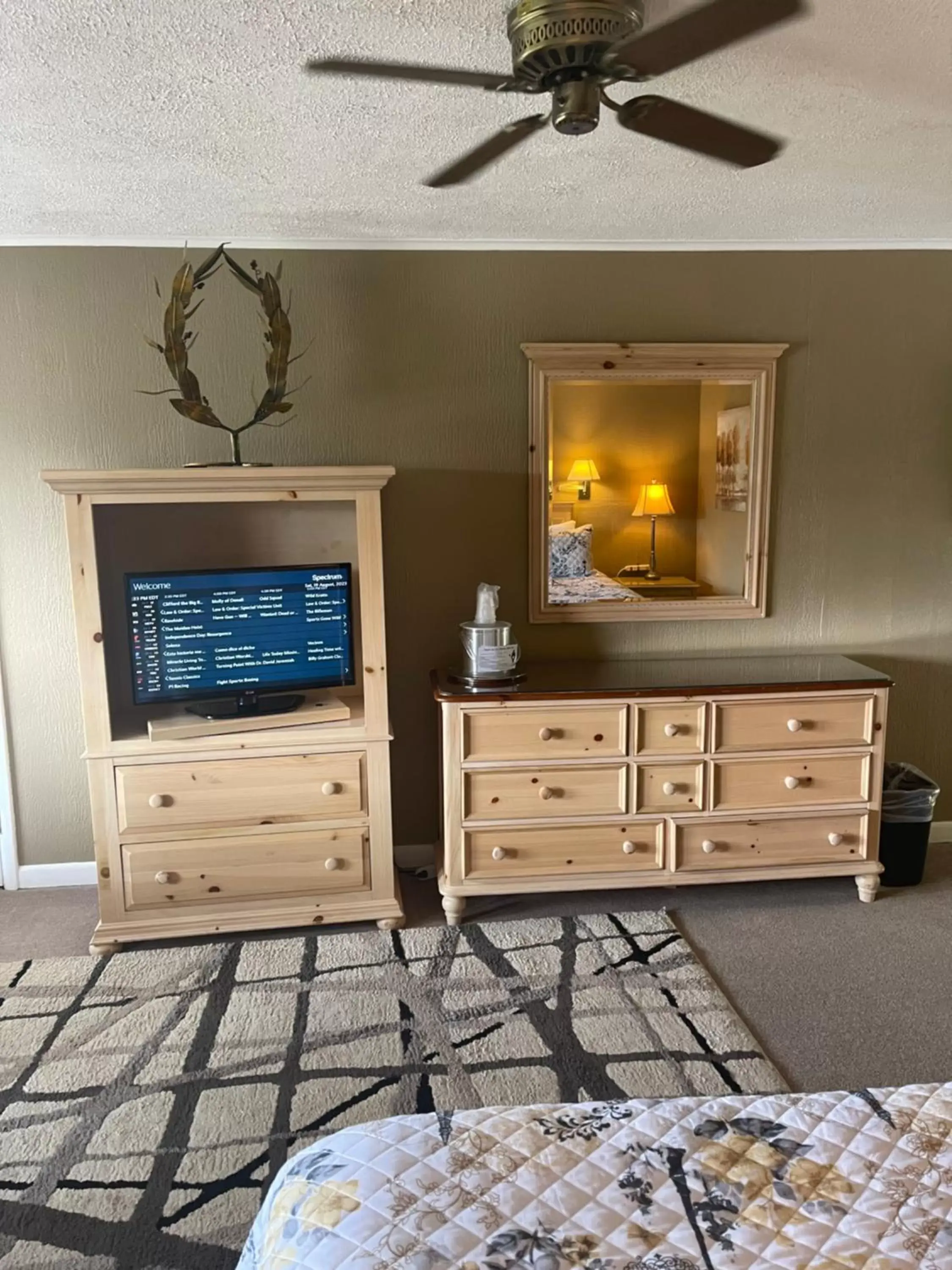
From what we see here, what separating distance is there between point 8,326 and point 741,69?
101 inches

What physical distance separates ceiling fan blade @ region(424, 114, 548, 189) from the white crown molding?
4.18 ft

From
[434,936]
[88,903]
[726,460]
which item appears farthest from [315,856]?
[726,460]

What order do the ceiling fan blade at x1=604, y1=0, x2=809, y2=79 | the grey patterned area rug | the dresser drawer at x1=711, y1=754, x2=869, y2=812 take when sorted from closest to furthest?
the ceiling fan blade at x1=604, y1=0, x2=809, y2=79, the grey patterned area rug, the dresser drawer at x1=711, y1=754, x2=869, y2=812

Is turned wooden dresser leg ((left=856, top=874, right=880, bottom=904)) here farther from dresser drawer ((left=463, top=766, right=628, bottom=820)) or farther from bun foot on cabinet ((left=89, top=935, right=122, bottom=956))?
bun foot on cabinet ((left=89, top=935, right=122, bottom=956))

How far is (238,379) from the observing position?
3393 mm

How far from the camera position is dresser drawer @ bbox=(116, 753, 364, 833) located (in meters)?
3.08

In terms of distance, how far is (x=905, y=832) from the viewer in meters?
3.51

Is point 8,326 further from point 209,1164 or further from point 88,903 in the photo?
point 209,1164

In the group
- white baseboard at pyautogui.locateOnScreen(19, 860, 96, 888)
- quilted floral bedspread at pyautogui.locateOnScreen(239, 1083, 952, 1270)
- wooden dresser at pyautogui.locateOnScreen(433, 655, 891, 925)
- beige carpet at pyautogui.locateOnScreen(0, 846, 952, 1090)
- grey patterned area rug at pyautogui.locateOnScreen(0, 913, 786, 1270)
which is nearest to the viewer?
quilted floral bedspread at pyautogui.locateOnScreen(239, 1083, 952, 1270)

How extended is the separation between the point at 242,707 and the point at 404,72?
7.11 ft

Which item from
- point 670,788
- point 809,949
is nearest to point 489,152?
point 670,788

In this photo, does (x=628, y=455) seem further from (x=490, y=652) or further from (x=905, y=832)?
(x=905, y=832)

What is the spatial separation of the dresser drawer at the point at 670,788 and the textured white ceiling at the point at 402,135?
6.20 ft

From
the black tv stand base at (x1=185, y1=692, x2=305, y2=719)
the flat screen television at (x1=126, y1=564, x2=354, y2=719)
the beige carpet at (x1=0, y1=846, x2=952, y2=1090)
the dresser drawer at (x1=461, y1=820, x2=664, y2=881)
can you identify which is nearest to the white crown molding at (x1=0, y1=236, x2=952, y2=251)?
the flat screen television at (x1=126, y1=564, x2=354, y2=719)
